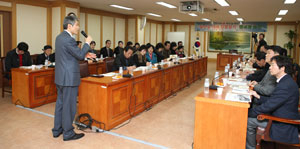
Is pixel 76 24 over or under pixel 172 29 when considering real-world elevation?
under

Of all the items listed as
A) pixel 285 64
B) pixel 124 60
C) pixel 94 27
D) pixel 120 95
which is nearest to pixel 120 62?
pixel 124 60

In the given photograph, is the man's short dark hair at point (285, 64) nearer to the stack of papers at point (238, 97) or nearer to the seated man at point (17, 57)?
the stack of papers at point (238, 97)

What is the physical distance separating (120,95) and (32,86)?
1.99 m

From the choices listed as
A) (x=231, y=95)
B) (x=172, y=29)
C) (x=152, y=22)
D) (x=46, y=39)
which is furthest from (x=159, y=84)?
(x=172, y=29)

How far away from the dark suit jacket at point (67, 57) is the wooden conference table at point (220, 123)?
5.39 ft

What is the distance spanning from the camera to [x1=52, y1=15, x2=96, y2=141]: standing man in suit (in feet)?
10.3

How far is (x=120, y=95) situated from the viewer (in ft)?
12.8

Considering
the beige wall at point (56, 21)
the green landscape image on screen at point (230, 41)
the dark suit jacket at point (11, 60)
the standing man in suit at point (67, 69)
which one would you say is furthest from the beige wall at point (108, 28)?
the green landscape image on screen at point (230, 41)

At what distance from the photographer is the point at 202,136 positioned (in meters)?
2.92

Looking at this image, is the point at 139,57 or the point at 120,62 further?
the point at 139,57

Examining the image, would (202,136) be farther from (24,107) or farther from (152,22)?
(152,22)

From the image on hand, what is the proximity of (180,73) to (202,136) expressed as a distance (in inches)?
157

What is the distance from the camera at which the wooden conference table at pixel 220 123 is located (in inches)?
108

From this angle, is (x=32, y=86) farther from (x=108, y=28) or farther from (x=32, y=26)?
(x=108, y=28)
